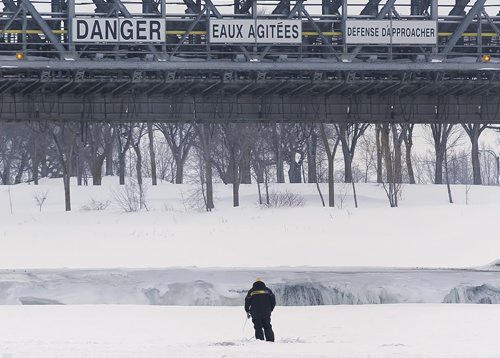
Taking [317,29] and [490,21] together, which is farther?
[490,21]

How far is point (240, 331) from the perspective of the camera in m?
34.3

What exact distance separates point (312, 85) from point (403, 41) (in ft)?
11.0

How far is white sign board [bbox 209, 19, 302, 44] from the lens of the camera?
3912cm

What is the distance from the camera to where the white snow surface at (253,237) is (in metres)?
59.8

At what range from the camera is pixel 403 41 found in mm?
40219

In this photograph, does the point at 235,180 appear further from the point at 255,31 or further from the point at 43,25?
the point at 43,25

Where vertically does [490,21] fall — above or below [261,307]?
above

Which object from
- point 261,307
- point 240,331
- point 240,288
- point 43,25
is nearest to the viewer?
point 261,307

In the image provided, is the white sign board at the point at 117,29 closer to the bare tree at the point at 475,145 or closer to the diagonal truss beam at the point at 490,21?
the diagonal truss beam at the point at 490,21

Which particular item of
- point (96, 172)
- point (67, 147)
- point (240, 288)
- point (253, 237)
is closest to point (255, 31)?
point (240, 288)

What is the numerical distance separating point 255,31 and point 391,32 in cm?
424

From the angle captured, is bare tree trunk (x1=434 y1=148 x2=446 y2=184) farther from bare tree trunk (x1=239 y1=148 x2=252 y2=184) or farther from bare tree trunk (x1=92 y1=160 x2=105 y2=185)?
bare tree trunk (x1=92 y1=160 x2=105 y2=185)

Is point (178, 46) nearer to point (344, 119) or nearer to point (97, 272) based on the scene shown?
point (344, 119)

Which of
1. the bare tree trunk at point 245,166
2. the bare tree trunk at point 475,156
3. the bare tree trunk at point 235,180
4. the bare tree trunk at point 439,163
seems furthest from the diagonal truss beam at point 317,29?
the bare tree trunk at point 475,156
